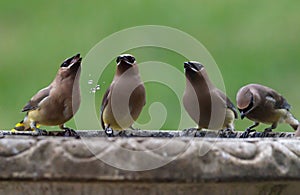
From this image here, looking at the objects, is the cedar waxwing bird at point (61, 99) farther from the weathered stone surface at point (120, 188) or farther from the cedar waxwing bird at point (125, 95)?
the weathered stone surface at point (120, 188)

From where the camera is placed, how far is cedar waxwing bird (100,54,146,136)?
11.7 ft

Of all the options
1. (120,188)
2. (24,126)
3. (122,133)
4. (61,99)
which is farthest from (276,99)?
(120,188)

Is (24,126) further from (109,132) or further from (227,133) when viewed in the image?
(227,133)

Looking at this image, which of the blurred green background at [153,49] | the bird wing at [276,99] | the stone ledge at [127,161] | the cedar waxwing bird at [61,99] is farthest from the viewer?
the blurred green background at [153,49]

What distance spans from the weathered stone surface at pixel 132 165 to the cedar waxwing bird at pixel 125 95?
1.13 meters

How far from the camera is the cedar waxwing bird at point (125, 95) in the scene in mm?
3580

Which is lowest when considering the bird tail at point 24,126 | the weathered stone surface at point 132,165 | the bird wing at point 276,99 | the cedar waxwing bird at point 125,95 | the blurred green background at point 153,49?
the blurred green background at point 153,49

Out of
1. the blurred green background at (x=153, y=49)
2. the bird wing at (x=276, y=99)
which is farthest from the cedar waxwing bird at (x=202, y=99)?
the blurred green background at (x=153, y=49)

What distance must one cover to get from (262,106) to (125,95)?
0.97m

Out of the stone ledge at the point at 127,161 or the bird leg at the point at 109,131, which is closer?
the stone ledge at the point at 127,161

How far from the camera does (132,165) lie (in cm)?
242

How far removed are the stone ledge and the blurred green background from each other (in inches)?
164

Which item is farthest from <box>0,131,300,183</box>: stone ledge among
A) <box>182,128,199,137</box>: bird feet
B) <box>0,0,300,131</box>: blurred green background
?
<box>0,0,300,131</box>: blurred green background

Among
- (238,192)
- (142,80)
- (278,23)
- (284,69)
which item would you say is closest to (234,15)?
(278,23)
